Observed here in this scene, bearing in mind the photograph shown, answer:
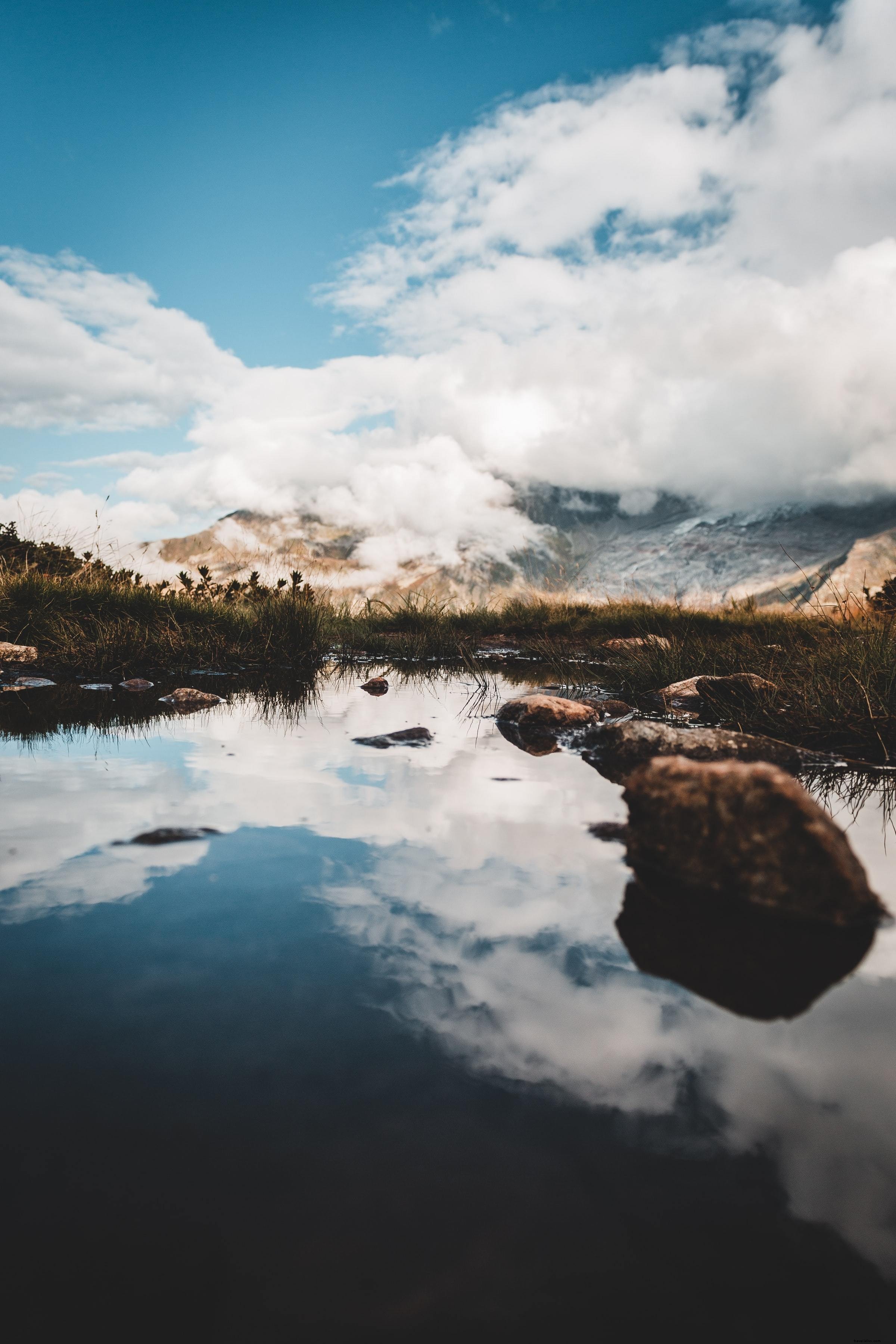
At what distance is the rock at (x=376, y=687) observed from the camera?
297 inches

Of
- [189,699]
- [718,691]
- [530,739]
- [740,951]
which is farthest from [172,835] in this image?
[718,691]

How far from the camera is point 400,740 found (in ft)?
16.3

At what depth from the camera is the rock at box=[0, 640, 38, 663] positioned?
8.54 metres

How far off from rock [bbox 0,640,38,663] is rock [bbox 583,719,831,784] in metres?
7.40

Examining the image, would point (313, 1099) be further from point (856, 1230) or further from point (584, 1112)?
point (856, 1230)

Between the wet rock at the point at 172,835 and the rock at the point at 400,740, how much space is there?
6.32ft

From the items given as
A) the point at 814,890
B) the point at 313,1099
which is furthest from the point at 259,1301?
the point at 814,890

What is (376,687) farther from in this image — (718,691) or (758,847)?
(758,847)

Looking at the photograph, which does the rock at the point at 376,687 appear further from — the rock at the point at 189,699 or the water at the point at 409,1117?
the water at the point at 409,1117

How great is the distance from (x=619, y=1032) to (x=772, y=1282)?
Answer: 63 centimetres

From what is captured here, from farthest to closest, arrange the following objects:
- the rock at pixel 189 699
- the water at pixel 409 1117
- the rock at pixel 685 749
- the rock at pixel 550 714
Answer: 1. the rock at pixel 189 699
2. the rock at pixel 550 714
3. the rock at pixel 685 749
4. the water at pixel 409 1117

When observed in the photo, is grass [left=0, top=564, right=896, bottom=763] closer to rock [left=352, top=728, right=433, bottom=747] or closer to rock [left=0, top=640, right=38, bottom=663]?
rock [left=0, top=640, right=38, bottom=663]

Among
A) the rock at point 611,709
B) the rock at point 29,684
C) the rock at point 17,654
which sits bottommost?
the rock at point 611,709

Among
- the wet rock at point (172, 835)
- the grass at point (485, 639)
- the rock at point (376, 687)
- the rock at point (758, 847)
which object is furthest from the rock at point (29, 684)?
the rock at point (758, 847)
